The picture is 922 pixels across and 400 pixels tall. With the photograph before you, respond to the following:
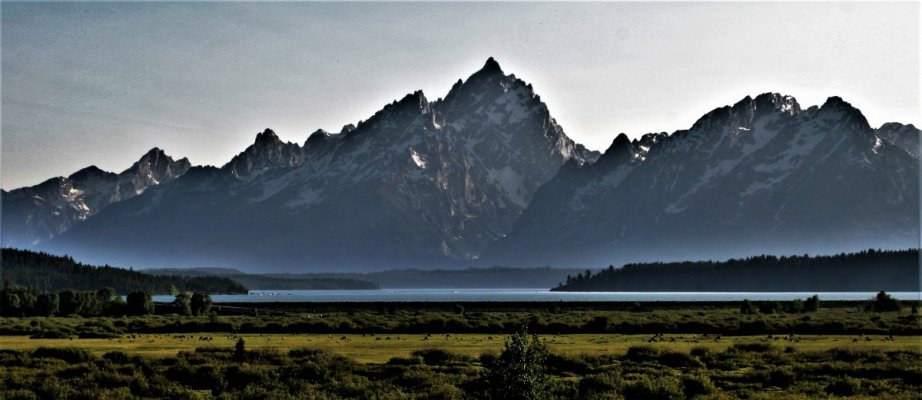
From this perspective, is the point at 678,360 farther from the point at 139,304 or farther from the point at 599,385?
the point at 139,304

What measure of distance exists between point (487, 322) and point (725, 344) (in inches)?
1723

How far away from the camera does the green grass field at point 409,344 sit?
265 ft

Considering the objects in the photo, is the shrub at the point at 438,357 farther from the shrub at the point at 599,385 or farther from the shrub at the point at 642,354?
the shrub at the point at 599,385

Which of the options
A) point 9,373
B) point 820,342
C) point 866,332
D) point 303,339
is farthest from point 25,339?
point 866,332

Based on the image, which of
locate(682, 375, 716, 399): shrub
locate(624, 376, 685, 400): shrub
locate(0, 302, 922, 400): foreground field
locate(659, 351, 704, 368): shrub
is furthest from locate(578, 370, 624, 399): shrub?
locate(659, 351, 704, 368): shrub

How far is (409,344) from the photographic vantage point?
91.6 m

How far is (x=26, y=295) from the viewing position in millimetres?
195500

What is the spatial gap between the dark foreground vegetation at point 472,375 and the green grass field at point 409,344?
8.50m

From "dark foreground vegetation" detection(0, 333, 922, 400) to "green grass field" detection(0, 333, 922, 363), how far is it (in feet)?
27.9

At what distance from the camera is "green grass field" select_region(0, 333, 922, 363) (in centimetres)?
8088

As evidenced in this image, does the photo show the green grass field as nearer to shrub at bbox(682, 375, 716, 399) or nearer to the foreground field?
the foreground field

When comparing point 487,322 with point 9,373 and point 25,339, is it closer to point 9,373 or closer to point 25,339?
point 25,339

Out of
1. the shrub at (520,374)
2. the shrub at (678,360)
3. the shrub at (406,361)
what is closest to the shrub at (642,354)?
the shrub at (678,360)

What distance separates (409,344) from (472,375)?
1313 inches
